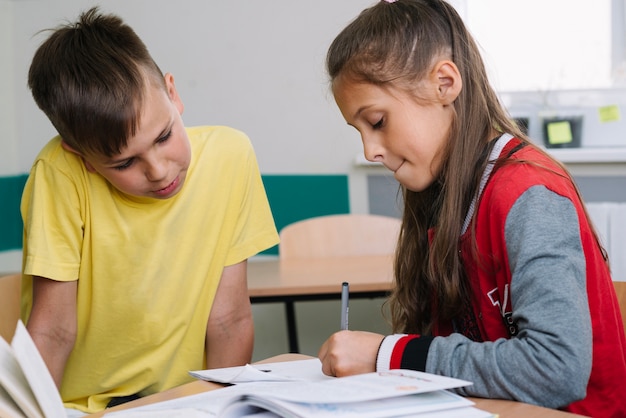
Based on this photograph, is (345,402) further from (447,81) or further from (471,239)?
(447,81)

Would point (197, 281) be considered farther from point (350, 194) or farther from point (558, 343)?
point (350, 194)

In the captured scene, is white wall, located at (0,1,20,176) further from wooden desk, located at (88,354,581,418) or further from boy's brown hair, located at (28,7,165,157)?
wooden desk, located at (88,354,581,418)

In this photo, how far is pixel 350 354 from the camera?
101 cm

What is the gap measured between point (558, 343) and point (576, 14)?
7.40 feet

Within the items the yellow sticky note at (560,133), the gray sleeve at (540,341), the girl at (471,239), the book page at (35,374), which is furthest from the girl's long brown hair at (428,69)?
the yellow sticky note at (560,133)

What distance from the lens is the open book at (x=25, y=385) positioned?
760mm

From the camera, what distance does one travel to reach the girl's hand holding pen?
1002mm

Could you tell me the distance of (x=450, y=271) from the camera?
45.6 inches

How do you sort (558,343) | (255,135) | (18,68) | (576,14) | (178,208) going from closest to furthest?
(558,343), (178,208), (576,14), (255,135), (18,68)

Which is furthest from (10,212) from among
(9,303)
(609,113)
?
(609,113)

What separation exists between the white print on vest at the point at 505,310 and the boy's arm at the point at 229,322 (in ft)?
1.99

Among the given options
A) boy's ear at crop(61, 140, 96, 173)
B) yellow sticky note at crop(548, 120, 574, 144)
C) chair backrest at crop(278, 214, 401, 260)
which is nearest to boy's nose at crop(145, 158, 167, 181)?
boy's ear at crop(61, 140, 96, 173)

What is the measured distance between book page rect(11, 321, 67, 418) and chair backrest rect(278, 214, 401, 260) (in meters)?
1.83

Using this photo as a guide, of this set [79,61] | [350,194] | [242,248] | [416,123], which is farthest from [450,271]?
[350,194]
